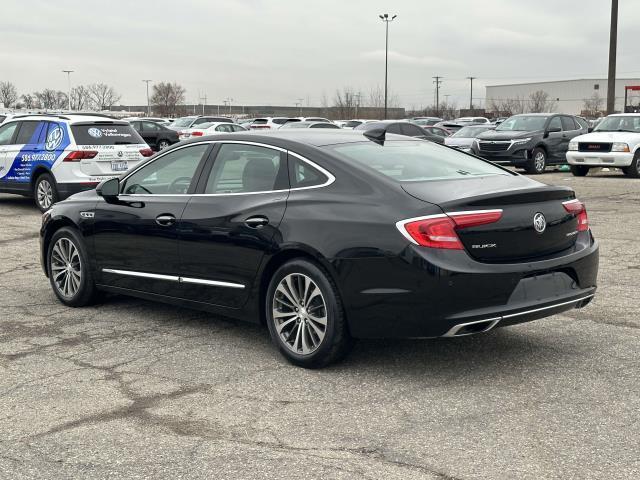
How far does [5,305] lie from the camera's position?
732 cm

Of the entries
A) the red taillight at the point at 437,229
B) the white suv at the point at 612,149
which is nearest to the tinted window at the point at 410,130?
the white suv at the point at 612,149

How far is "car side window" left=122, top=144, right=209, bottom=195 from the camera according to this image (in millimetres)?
6262

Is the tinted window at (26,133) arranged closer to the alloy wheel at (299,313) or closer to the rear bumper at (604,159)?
the alloy wheel at (299,313)

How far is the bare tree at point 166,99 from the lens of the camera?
4919 inches

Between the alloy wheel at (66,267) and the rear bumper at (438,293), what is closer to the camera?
the rear bumper at (438,293)

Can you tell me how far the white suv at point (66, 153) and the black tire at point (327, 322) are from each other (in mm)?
8857

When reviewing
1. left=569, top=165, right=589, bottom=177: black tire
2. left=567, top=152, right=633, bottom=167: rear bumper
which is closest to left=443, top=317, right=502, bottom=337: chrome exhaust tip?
left=567, top=152, right=633, bottom=167: rear bumper

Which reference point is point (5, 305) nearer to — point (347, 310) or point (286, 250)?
point (286, 250)

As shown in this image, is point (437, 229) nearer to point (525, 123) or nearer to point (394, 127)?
point (525, 123)

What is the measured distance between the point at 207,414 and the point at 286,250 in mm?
1260

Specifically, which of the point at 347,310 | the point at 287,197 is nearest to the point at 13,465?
the point at 347,310

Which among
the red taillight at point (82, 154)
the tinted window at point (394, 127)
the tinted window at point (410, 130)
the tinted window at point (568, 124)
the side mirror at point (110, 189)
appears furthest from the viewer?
the tinted window at point (410, 130)

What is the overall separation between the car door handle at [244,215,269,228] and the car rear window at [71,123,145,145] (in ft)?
29.1

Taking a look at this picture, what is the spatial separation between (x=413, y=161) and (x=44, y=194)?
32.8 ft
